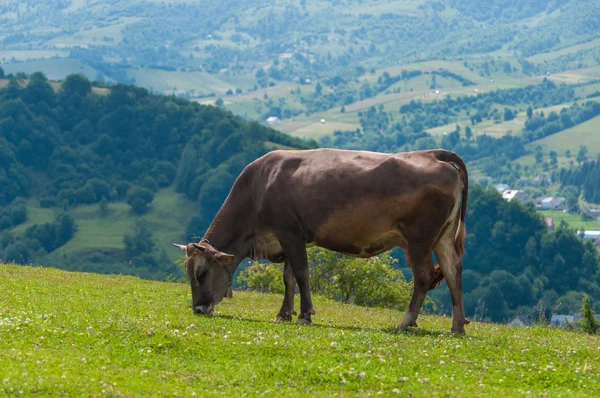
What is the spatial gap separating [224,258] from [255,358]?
6322mm

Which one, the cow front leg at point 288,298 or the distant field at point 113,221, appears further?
the distant field at point 113,221

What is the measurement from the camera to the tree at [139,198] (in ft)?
620

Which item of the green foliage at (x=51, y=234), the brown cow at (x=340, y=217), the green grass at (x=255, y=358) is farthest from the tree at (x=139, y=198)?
the green grass at (x=255, y=358)

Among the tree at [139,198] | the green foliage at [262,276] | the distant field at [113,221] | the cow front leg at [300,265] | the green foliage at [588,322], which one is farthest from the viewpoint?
the tree at [139,198]

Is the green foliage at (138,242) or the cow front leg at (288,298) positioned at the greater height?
the cow front leg at (288,298)

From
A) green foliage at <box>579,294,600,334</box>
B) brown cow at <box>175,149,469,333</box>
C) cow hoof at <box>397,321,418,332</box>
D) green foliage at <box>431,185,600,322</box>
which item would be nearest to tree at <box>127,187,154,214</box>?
green foliage at <box>431,185,600,322</box>

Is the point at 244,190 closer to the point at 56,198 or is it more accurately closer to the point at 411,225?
the point at 411,225

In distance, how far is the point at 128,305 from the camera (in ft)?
75.6

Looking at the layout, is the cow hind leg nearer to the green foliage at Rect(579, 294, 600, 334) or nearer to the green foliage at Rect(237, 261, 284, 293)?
the green foliage at Rect(579, 294, 600, 334)

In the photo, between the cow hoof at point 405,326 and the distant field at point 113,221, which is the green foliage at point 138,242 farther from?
the cow hoof at point 405,326

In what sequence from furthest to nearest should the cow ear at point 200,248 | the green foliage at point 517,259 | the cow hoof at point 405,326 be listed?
1. the green foliage at point 517,259
2. the cow ear at point 200,248
3. the cow hoof at point 405,326

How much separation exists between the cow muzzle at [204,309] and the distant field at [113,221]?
143106 mm

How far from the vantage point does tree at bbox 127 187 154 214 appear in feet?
620

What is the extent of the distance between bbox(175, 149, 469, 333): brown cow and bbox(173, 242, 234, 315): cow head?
0.02 meters
